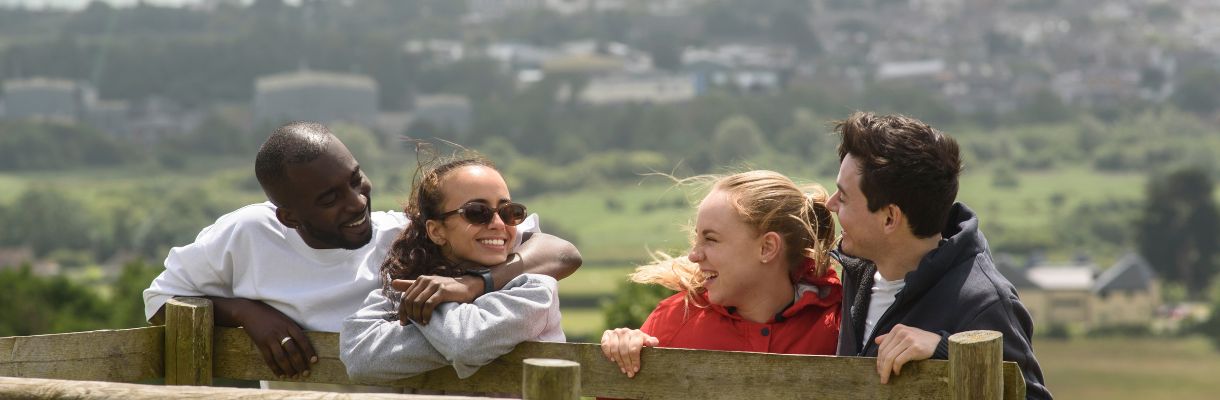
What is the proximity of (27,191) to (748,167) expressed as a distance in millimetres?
136828

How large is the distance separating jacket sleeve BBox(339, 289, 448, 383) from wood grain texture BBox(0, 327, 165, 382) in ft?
2.27

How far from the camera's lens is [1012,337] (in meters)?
3.82

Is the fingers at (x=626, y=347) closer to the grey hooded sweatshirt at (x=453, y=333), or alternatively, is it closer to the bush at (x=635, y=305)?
the grey hooded sweatshirt at (x=453, y=333)

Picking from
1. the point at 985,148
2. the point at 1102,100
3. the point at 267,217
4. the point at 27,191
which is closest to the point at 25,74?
the point at 27,191

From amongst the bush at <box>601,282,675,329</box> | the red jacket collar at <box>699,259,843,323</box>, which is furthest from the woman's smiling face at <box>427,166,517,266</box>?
the bush at <box>601,282,675,329</box>

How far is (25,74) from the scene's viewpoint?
→ 18275 centimetres

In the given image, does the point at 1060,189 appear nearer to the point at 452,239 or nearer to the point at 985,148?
the point at 985,148

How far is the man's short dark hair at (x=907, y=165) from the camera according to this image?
392 cm

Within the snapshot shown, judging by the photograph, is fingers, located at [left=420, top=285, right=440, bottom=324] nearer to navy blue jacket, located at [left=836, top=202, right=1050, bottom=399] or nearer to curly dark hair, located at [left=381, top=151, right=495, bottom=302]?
curly dark hair, located at [left=381, top=151, right=495, bottom=302]

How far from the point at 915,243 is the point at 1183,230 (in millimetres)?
131144

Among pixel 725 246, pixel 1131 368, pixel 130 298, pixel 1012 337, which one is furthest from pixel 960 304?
pixel 1131 368

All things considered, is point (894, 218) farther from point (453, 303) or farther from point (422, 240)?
point (422, 240)

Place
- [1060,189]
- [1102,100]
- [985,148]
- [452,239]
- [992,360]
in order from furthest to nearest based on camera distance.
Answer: [1102,100] < [985,148] < [1060,189] < [452,239] < [992,360]

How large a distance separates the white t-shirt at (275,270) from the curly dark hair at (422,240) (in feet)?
0.51
